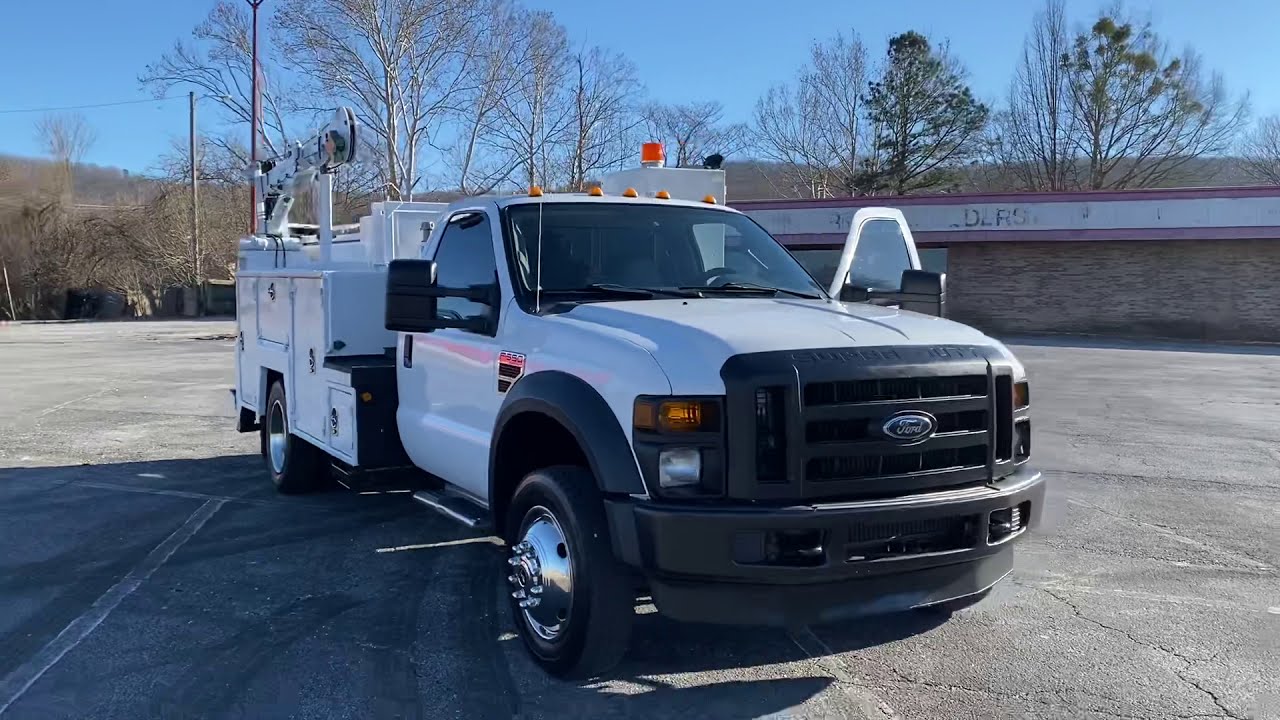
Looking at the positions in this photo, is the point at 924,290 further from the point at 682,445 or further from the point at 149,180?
the point at 149,180

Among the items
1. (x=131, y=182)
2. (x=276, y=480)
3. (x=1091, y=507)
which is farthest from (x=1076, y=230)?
(x=131, y=182)

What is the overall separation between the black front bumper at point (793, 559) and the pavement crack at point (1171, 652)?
1153mm

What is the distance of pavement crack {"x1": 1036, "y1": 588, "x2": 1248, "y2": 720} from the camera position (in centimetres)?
405

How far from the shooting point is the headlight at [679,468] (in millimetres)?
3689

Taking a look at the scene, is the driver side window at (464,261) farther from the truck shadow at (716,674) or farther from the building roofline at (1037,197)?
the building roofline at (1037,197)

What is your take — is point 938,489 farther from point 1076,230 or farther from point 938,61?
point 938,61

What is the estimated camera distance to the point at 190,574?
5848mm

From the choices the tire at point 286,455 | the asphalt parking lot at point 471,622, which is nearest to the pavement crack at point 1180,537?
the asphalt parking lot at point 471,622

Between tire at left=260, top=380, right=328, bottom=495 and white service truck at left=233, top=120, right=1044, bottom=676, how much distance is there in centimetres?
207

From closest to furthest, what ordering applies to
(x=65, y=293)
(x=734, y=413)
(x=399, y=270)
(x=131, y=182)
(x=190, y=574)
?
(x=734, y=413), (x=399, y=270), (x=190, y=574), (x=65, y=293), (x=131, y=182)

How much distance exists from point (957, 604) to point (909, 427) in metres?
1.17

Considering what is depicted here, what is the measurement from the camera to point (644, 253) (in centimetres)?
523

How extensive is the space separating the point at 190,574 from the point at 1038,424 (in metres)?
9.31

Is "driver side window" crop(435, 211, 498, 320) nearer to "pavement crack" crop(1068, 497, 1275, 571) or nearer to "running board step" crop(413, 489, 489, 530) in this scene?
"running board step" crop(413, 489, 489, 530)
